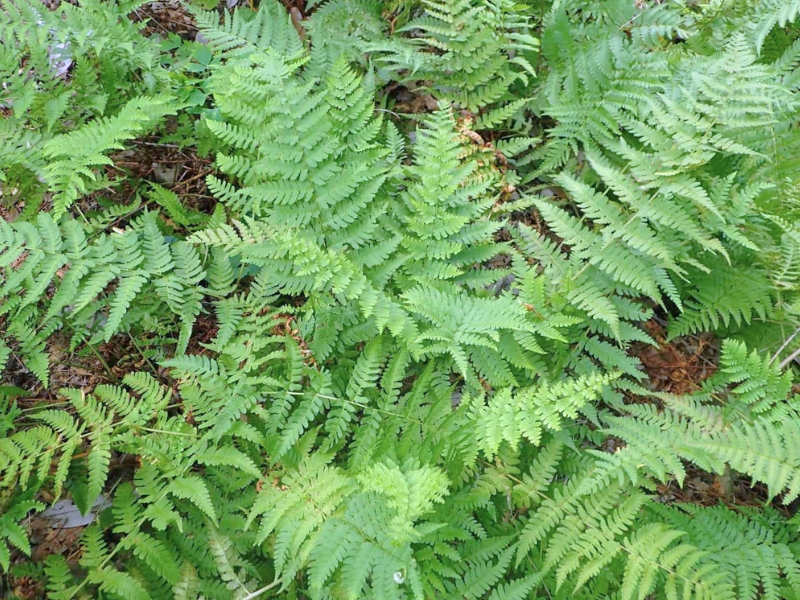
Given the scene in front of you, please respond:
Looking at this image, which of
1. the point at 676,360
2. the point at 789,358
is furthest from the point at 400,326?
the point at 789,358

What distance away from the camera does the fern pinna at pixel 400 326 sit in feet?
9.24

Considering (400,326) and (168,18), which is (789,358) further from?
(168,18)

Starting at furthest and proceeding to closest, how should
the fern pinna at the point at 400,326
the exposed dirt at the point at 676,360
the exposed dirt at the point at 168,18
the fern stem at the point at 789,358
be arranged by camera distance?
the exposed dirt at the point at 168,18 < the exposed dirt at the point at 676,360 < the fern stem at the point at 789,358 < the fern pinna at the point at 400,326

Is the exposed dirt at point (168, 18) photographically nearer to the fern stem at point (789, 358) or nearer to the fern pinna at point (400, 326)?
the fern pinna at point (400, 326)

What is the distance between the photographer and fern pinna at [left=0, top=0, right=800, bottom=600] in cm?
282

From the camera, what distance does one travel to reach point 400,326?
9.70ft

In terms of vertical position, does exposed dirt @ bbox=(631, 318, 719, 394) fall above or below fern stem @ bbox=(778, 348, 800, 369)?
below

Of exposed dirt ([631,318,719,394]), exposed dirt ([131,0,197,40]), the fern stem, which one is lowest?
exposed dirt ([631,318,719,394])

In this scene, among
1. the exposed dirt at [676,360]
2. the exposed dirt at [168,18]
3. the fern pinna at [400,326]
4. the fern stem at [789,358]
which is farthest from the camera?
the exposed dirt at [168,18]

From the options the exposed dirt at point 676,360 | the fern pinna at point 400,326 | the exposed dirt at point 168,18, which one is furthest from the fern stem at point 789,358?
the exposed dirt at point 168,18

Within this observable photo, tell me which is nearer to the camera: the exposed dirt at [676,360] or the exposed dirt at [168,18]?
the exposed dirt at [676,360]

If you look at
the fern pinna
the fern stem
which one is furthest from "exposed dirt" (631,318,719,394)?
the fern stem

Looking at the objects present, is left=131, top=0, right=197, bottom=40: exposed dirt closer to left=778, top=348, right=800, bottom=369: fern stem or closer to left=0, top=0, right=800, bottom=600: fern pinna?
left=0, top=0, right=800, bottom=600: fern pinna

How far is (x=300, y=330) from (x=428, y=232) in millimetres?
979
